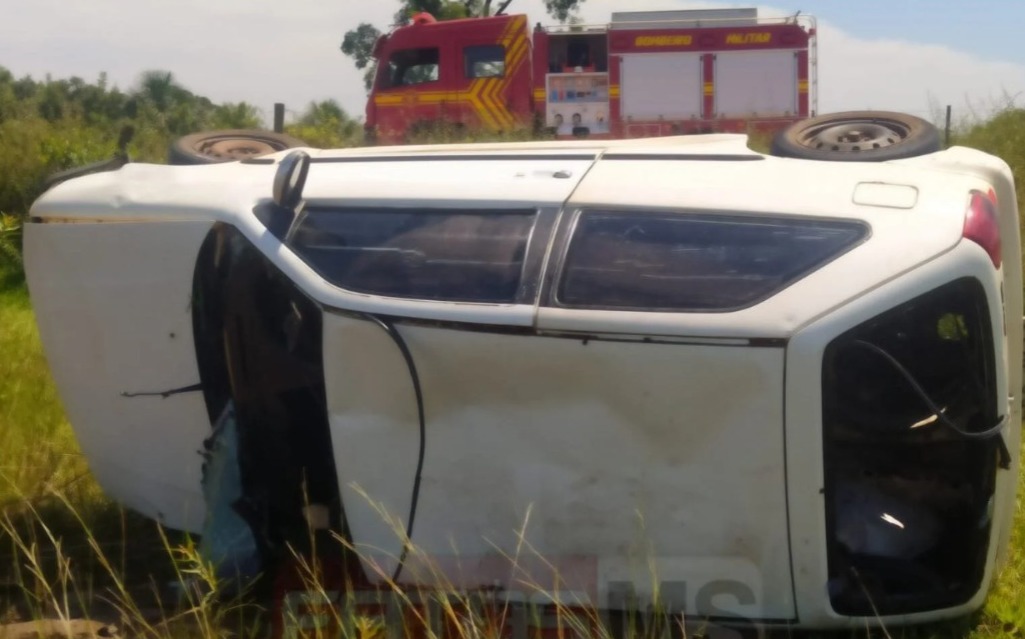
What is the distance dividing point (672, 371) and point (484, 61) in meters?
15.5

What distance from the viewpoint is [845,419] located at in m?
3.12

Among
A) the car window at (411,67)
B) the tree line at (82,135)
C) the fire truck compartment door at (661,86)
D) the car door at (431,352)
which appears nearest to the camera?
the car door at (431,352)

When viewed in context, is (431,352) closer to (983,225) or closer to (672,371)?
(672,371)

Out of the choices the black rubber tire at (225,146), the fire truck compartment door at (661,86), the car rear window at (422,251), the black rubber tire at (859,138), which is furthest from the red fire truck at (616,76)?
the car rear window at (422,251)

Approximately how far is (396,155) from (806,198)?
1.61 meters

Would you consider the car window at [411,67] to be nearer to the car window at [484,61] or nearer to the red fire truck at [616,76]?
the red fire truck at [616,76]

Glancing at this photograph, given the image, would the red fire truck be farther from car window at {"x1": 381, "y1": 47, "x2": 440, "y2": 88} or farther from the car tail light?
the car tail light

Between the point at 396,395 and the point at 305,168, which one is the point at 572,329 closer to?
the point at 396,395

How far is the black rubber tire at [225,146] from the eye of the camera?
485cm

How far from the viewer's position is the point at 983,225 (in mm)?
3117

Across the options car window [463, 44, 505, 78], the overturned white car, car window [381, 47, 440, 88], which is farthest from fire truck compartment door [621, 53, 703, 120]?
the overturned white car

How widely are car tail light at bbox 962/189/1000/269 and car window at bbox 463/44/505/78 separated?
15.0 meters

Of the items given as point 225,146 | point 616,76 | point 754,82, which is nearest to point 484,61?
point 616,76

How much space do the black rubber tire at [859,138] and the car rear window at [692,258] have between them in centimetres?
87
